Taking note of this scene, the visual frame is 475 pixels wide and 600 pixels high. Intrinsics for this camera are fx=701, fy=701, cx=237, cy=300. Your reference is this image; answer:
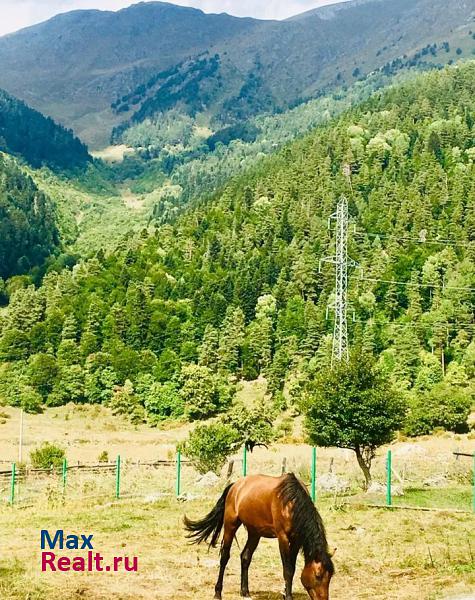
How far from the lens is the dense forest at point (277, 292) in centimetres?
10175

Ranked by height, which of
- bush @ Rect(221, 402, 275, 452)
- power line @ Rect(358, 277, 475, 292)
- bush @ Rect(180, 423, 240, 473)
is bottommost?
bush @ Rect(221, 402, 275, 452)

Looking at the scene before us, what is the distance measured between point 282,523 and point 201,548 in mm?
6870

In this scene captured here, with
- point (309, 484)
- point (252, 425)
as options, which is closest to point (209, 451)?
point (309, 484)

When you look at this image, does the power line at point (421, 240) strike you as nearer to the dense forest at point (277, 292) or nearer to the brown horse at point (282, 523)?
the dense forest at point (277, 292)

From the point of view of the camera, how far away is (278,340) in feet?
368

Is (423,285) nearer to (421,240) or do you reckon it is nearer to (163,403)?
(421,240)

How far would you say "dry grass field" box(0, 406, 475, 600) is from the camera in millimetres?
13656

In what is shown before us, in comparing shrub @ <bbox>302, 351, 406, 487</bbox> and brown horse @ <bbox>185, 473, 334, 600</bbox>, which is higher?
brown horse @ <bbox>185, 473, 334, 600</bbox>

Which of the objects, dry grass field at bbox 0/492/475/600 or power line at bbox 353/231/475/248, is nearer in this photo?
dry grass field at bbox 0/492/475/600

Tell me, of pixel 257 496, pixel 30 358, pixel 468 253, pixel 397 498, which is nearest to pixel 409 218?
pixel 468 253

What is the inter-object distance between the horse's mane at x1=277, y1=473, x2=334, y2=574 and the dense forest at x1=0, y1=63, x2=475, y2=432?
67291 mm

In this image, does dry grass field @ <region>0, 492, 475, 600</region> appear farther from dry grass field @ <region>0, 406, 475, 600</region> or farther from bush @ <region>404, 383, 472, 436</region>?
bush @ <region>404, 383, 472, 436</region>

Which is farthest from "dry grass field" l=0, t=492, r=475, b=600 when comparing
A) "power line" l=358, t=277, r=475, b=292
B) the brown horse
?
"power line" l=358, t=277, r=475, b=292

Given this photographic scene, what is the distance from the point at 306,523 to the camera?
1167 centimetres
